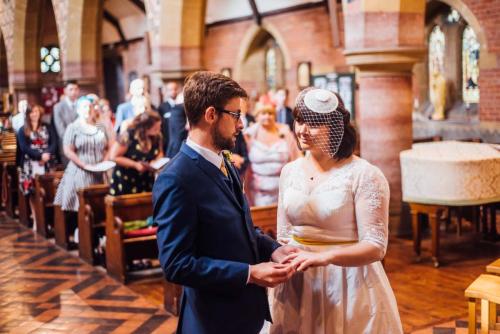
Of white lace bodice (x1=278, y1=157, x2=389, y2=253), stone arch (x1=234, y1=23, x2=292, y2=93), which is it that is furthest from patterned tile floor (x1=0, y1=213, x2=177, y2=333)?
stone arch (x1=234, y1=23, x2=292, y2=93)

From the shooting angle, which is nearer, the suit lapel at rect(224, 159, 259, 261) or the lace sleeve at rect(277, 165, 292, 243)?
the suit lapel at rect(224, 159, 259, 261)

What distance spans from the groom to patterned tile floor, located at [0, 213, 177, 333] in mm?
2523

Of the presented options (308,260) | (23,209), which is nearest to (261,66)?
(23,209)

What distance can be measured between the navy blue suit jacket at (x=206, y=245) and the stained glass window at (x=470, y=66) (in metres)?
10.3

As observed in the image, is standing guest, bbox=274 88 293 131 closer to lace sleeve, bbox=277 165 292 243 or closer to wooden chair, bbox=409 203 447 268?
wooden chair, bbox=409 203 447 268

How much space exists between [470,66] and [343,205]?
10.2 m

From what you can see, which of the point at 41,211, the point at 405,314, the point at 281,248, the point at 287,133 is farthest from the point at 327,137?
the point at 41,211

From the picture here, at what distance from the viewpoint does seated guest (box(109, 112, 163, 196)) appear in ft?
20.4

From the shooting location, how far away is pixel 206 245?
7.80ft

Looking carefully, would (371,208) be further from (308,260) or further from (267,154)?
(267,154)

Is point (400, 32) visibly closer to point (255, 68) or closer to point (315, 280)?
point (315, 280)

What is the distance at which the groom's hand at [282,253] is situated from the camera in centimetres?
260

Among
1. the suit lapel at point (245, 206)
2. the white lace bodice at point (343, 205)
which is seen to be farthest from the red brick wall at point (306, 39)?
the suit lapel at point (245, 206)

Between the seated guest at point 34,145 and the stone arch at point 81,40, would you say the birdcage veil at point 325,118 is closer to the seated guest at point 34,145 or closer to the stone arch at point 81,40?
the seated guest at point 34,145
